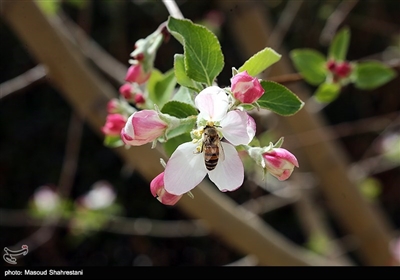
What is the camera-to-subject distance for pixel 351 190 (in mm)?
1499

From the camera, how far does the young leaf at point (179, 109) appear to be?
456 mm

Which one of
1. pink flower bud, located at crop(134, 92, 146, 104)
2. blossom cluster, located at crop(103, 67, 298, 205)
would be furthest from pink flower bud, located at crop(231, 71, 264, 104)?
pink flower bud, located at crop(134, 92, 146, 104)

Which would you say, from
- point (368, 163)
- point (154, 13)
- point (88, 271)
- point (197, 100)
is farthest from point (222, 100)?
point (154, 13)

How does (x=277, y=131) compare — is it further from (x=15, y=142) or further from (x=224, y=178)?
(x=15, y=142)

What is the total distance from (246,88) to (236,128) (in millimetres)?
37

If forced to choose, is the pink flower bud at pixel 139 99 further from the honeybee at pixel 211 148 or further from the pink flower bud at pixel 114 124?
the honeybee at pixel 211 148

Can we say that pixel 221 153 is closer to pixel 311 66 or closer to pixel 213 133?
pixel 213 133

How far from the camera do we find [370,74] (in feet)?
2.88

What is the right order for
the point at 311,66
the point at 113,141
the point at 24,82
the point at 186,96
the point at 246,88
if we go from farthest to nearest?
1. the point at 24,82
2. the point at 311,66
3. the point at 113,141
4. the point at 186,96
5. the point at 246,88

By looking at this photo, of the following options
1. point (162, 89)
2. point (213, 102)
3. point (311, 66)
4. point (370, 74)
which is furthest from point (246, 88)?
point (370, 74)

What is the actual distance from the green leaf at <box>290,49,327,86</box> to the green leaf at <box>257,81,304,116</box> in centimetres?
34

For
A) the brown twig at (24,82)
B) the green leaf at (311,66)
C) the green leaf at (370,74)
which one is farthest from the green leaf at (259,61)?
the brown twig at (24,82)

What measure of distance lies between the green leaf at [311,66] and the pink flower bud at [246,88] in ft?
1.32

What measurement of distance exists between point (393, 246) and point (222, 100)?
4.75ft
